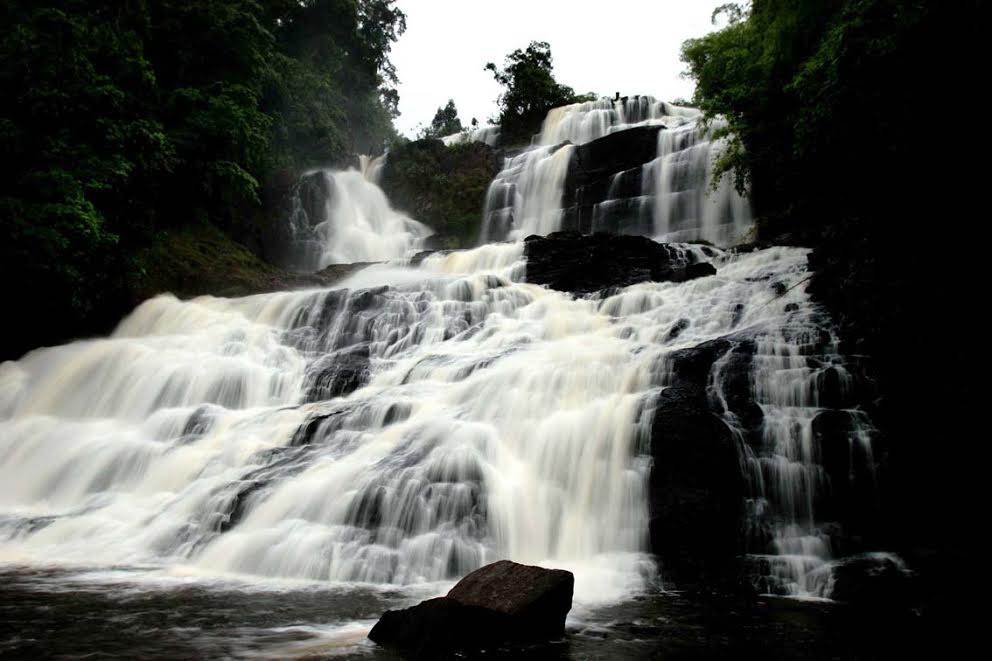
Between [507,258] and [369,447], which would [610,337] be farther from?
[507,258]

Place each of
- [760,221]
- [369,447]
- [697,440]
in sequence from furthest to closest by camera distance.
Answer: [760,221], [369,447], [697,440]

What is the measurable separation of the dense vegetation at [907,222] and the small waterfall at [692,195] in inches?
312

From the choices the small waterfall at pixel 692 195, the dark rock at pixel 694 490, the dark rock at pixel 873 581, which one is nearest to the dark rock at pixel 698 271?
the small waterfall at pixel 692 195

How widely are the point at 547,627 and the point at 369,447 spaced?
449 centimetres

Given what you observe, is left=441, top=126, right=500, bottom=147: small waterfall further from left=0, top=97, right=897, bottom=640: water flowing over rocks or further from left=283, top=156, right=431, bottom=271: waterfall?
left=0, top=97, right=897, bottom=640: water flowing over rocks

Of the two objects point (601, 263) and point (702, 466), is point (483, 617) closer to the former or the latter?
point (702, 466)

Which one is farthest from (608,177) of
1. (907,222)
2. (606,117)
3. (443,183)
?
(907,222)

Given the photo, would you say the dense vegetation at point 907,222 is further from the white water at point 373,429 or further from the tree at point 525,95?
the tree at point 525,95

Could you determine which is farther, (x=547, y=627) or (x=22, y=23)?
(x=22, y=23)

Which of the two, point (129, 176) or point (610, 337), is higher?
point (129, 176)

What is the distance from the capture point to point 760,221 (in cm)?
1667

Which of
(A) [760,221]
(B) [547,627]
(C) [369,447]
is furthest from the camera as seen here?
(A) [760,221]

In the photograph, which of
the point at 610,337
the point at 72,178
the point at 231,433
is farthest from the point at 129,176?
the point at 610,337

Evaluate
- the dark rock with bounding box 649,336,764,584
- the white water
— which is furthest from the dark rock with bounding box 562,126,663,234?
the dark rock with bounding box 649,336,764,584
